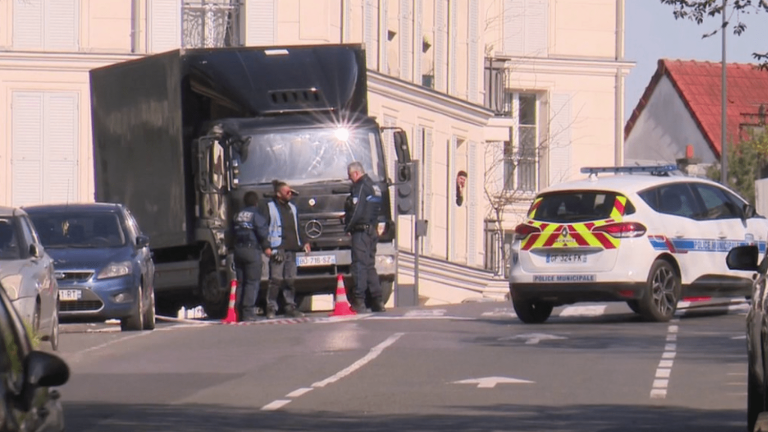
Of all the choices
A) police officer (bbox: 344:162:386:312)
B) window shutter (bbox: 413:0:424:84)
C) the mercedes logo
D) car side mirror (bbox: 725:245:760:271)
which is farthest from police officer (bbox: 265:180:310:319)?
window shutter (bbox: 413:0:424:84)

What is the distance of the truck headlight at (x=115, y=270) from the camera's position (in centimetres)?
2311

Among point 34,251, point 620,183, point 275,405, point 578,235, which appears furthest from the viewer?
point 620,183

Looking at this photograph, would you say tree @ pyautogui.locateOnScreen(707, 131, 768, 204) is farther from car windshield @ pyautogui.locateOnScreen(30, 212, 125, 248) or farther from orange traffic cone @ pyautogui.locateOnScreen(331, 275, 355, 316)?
car windshield @ pyautogui.locateOnScreen(30, 212, 125, 248)

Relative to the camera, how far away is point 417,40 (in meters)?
47.2

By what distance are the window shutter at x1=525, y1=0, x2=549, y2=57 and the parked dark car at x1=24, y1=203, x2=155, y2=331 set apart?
36.8 metres

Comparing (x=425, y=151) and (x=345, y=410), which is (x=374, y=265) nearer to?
(x=345, y=410)

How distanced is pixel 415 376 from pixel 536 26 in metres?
45.1

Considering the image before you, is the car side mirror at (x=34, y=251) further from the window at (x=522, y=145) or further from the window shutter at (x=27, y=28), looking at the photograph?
the window at (x=522, y=145)

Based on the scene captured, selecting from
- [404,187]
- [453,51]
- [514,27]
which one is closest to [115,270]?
[404,187]

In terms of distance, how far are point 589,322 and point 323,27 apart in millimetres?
18146

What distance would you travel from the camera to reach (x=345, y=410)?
45.2 feet

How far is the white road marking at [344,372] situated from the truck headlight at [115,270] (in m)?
3.89

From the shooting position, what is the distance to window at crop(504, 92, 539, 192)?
59.4m

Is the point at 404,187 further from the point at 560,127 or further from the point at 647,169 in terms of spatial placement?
the point at 560,127
